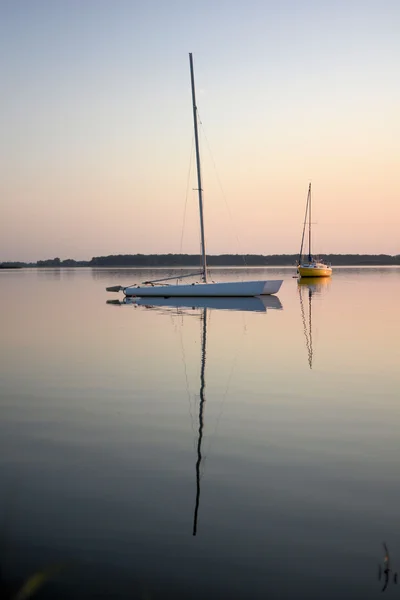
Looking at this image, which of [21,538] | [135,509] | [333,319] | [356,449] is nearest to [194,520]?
[135,509]

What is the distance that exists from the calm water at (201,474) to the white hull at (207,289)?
25188mm

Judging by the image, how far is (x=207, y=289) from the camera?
4491 centimetres

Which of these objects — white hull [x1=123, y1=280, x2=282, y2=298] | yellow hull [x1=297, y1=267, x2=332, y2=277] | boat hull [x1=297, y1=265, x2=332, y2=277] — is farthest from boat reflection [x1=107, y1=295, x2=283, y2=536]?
yellow hull [x1=297, y1=267, x2=332, y2=277]

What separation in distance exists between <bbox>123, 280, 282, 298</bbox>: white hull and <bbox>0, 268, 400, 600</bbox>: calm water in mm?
25188

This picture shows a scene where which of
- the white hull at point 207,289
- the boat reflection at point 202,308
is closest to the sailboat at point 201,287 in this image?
the white hull at point 207,289

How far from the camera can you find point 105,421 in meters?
11.5

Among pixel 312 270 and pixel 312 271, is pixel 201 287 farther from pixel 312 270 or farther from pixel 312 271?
pixel 312 271

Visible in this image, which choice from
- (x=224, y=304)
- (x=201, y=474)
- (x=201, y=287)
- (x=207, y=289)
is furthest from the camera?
(x=207, y=289)

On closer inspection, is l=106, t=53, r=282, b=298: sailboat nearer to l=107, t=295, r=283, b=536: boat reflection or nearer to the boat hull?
l=107, t=295, r=283, b=536: boat reflection

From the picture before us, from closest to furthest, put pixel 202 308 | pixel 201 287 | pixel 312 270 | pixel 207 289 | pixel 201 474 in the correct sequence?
pixel 201 474 → pixel 202 308 → pixel 201 287 → pixel 207 289 → pixel 312 270

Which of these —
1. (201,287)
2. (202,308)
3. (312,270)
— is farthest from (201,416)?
(312,270)

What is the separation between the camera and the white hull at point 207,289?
147ft

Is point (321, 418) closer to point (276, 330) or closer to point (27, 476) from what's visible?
point (27, 476)

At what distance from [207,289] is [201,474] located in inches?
1440
